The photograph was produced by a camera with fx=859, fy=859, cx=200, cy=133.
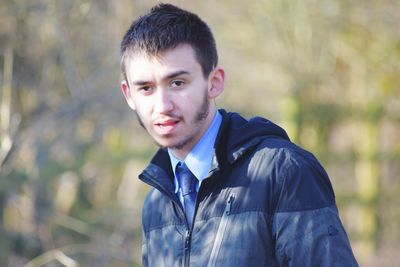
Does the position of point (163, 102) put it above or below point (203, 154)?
above

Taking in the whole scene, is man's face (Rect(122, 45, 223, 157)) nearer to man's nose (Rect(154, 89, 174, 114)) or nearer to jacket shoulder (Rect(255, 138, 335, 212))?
man's nose (Rect(154, 89, 174, 114))

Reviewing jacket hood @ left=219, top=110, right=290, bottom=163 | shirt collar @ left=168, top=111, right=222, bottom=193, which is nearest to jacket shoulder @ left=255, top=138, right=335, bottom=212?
jacket hood @ left=219, top=110, right=290, bottom=163

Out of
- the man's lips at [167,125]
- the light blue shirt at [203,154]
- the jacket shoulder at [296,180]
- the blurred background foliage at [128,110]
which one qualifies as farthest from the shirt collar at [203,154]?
the blurred background foliage at [128,110]

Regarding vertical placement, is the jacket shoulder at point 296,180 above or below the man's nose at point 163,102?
below

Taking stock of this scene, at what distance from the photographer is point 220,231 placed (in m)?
3.12

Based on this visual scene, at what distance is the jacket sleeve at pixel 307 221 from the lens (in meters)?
2.86

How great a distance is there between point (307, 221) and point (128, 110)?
898cm

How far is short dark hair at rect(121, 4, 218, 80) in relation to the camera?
3273mm

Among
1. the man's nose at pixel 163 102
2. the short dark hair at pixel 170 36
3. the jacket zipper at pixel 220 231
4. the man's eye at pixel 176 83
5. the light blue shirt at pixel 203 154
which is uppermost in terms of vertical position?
the short dark hair at pixel 170 36

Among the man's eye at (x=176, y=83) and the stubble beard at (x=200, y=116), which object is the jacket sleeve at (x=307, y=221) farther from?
the man's eye at (x=176, y=83)

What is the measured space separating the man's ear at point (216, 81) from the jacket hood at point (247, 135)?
0.44 feet

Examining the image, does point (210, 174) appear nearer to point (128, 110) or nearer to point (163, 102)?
point (163, 102)

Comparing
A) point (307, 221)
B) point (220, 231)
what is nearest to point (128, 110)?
point (220, 231)

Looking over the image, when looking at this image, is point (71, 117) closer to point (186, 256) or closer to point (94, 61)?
point (94, 61)
